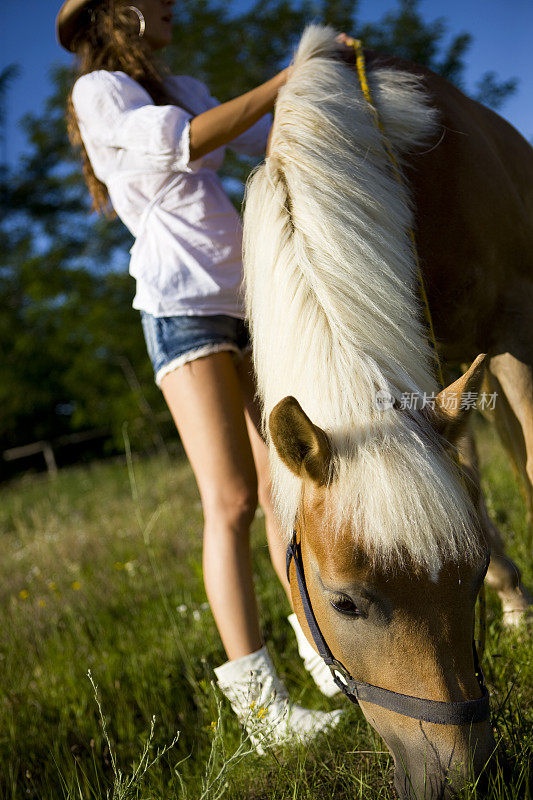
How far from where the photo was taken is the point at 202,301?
5.96 ft

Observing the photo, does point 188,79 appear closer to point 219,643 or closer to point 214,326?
point 214,326

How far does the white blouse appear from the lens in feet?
5.77

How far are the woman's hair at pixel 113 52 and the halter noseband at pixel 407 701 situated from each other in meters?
1.74

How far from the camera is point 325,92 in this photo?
1.70 m

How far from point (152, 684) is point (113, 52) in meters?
2.31

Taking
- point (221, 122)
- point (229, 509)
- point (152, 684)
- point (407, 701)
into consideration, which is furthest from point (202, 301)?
point (152, 684)

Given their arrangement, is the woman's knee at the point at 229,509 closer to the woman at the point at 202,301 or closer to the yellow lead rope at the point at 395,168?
the woman at the point at 202,301

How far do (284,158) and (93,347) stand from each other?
11.9 metres

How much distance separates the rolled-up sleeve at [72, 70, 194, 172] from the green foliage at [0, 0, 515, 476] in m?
4.07

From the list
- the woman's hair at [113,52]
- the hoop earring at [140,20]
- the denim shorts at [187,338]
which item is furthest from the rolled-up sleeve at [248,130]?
the denim shorts at [187,338]

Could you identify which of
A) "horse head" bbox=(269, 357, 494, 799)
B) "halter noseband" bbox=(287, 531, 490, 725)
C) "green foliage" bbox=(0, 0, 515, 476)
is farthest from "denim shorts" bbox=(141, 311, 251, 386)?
"green foliage" bbox=(0, 0, 515, 476)

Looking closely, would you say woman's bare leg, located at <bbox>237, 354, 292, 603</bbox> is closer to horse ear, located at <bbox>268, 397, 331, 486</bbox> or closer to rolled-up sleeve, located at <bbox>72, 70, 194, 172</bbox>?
rolled-up sleeve, located at <bbox>72, 70, 194, 172</bbox>

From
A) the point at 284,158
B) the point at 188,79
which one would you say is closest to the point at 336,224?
the point at 284,158

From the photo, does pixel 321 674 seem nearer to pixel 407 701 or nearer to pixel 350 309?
pixel 407 701
